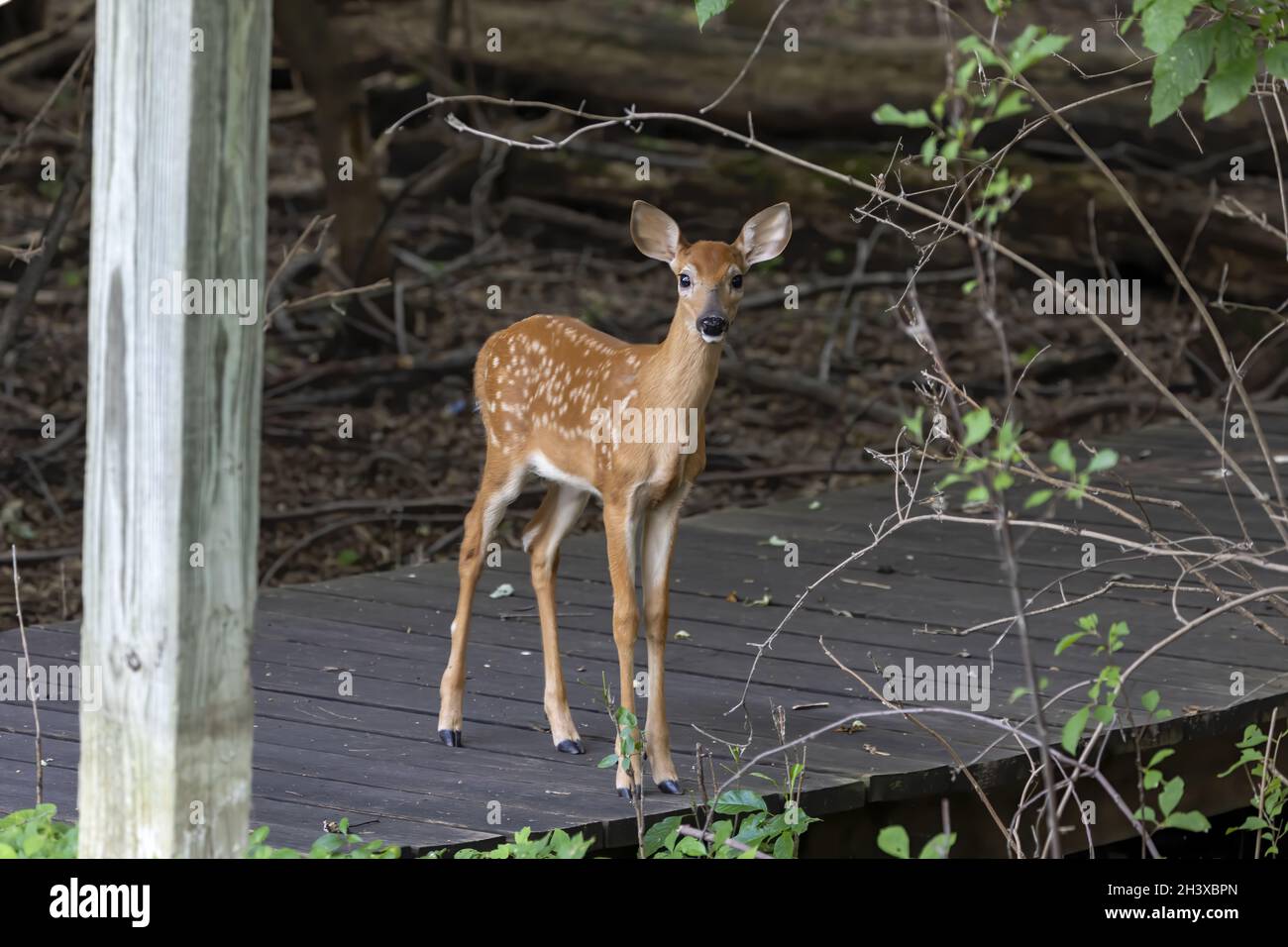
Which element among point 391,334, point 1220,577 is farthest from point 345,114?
point 1220,577

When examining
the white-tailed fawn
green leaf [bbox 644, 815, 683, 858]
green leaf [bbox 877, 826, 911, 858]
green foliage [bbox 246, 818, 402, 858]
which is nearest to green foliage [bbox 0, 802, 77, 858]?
green foliage [bbox 246, 818, 402, 858]

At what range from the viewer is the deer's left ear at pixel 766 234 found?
207 inches

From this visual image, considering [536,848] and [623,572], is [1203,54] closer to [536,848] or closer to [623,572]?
[623,572]

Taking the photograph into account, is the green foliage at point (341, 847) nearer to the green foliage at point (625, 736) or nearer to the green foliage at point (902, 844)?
the green foliage at point (625, 736)

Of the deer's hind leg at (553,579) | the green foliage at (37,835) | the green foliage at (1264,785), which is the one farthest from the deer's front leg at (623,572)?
the green foliage at (1264,785)

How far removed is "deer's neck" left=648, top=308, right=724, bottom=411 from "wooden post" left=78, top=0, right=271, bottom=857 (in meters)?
1.65

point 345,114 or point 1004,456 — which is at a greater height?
point 345,114

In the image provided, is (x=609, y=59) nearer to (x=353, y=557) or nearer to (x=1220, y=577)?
(x=353, y=557)

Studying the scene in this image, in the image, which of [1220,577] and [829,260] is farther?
[829,260]

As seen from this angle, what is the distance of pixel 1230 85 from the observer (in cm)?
399

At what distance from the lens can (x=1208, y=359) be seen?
41.5 feet

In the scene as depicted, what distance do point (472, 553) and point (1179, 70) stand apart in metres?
2.53

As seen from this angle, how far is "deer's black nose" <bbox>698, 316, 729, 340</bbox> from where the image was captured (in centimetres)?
495
